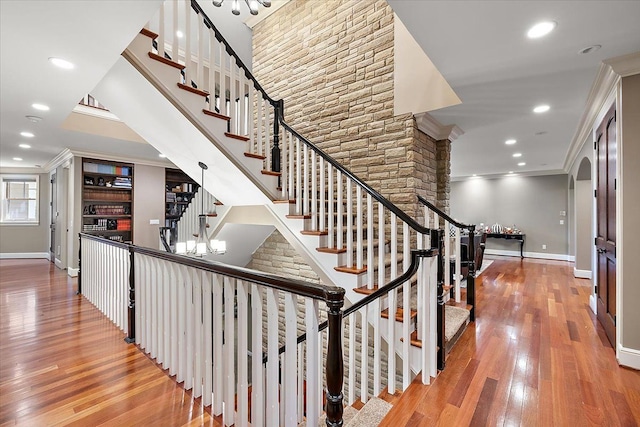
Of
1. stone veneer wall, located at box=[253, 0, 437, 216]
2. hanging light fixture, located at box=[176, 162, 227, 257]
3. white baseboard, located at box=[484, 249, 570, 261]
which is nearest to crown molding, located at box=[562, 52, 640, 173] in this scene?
stone veneer wall, located at box=[253, 0, 437, 216]

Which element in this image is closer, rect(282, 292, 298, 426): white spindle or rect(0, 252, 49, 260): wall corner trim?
rect(282, 292, 298, 426): white spindle

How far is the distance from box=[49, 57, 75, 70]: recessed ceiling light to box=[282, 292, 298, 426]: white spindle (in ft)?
9.35

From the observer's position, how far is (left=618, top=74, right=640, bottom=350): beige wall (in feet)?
7.88

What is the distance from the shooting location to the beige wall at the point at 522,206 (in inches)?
322

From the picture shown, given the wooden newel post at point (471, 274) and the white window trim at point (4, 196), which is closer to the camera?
the wooden newel post at point (471, 274)

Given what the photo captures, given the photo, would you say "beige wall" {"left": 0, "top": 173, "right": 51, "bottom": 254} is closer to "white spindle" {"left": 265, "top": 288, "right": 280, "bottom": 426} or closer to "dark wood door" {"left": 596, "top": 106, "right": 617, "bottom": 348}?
"white spindle" {"left": 265, "top": 288, "right": 280, "bottom": 426}

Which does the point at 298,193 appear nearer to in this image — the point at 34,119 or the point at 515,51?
the point at 515,51

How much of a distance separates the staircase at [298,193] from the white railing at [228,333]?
0.69 metres

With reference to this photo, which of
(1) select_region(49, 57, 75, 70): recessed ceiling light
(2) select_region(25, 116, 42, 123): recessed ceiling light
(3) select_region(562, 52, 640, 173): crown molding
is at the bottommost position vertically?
(3) select_region(562, 52, 640, 173): crown molding

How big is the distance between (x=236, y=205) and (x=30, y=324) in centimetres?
258

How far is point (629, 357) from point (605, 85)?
2.35 metres

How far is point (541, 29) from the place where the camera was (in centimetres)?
202

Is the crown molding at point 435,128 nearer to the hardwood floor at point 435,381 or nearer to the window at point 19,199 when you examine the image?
the hardwood floor at point 435,381

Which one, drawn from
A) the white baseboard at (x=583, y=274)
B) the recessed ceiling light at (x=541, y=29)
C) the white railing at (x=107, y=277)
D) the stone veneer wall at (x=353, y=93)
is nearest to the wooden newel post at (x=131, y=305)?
the white railing at (x=107, y=277)
